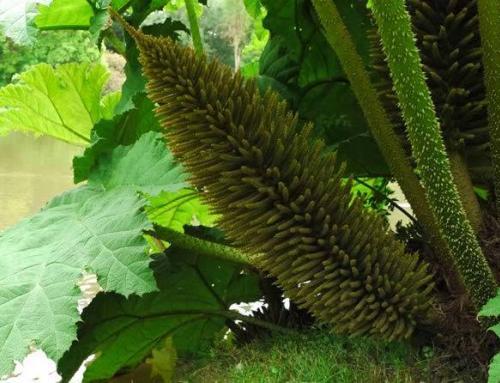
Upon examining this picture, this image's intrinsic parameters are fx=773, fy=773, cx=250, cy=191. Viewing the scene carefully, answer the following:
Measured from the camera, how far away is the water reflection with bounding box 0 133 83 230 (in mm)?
7406

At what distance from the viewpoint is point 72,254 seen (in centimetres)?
113

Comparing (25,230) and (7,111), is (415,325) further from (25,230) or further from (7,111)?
(7,111)

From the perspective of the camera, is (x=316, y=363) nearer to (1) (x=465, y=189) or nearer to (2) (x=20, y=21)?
(1) (x=465, y=189)

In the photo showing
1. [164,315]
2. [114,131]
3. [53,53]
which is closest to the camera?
[114,131]

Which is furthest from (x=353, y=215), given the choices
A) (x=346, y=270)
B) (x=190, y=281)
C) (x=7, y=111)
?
(x=7, y=111)

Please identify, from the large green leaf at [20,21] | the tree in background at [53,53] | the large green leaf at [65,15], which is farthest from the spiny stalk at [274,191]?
the tree in background at [53,53]

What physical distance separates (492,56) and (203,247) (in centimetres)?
58

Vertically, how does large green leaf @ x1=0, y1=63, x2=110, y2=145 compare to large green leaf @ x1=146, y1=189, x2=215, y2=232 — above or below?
above

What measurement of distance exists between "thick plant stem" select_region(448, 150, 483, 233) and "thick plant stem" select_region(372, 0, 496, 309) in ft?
0.46

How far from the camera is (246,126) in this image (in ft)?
3.47

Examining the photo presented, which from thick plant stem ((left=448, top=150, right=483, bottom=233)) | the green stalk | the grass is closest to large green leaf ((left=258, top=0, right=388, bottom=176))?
the green stalk

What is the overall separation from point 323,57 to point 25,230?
0.66 metres

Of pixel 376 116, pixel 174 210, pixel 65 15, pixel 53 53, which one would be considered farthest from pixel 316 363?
pixel 53 53

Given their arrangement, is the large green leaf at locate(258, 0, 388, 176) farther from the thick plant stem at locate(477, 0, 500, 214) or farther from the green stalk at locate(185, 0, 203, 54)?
the thick plant stem at locate(477, 0, 500, 214)
